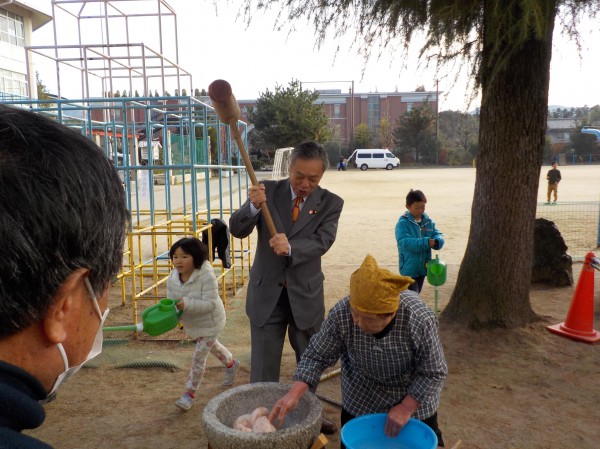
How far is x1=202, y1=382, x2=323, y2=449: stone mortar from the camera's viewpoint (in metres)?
1.84

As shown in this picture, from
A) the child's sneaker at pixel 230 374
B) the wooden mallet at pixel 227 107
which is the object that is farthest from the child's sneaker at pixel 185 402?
the wooden mallet at pixel 227 107

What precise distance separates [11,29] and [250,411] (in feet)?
81.7

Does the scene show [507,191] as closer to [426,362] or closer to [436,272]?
[436,272]

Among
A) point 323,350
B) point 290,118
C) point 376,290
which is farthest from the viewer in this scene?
point 290,118

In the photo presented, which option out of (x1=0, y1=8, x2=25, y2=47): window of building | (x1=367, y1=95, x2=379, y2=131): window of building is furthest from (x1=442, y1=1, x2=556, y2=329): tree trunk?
(x1=367, y1=95, x2=379, y2=131): window of building

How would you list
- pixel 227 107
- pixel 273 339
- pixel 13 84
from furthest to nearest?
pixel 13 84, pixel 273 339, pixel 227 107

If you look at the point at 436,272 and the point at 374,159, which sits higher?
the point at 374,159

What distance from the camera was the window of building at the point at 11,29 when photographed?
21270 mm

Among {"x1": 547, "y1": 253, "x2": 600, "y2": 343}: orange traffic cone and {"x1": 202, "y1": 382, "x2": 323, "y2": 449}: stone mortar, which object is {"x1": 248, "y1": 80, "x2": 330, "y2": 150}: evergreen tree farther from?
{"x1": 202, "y1": 382, "x2": 323, "y2": 449}: stone mortar

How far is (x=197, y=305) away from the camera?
3510 millimetres

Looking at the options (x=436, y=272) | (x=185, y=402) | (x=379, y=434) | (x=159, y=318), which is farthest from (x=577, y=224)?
(x=379, y=434)

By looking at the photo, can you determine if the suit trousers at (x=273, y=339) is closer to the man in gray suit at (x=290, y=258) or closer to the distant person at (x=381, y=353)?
the man in gray suit at (x=290, y=258)

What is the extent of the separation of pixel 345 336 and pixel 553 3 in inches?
102

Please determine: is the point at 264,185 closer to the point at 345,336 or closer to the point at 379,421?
the point at 345,336
